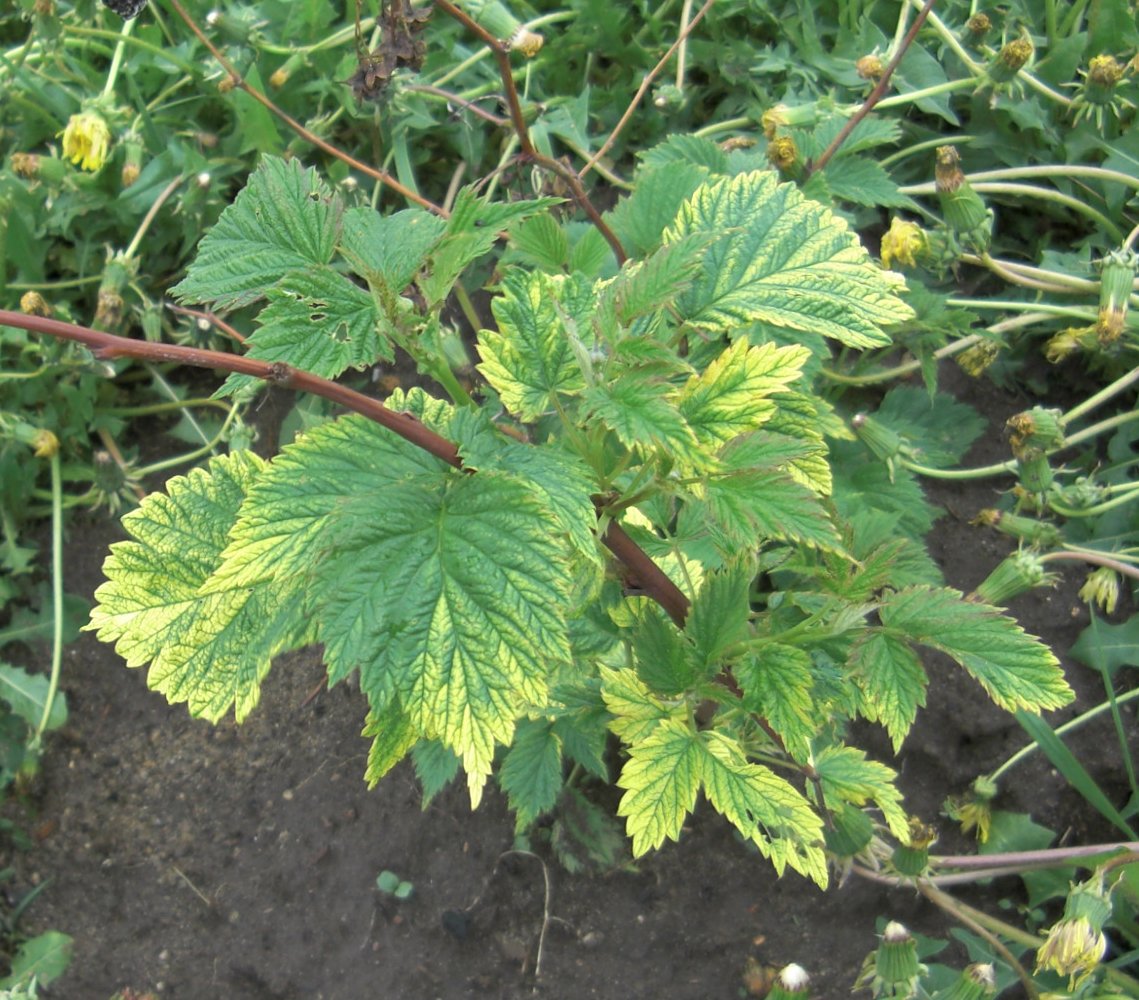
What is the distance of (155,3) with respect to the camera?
2.35 metres

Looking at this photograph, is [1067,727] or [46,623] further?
[46,623]

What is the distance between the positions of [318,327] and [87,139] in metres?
1.43

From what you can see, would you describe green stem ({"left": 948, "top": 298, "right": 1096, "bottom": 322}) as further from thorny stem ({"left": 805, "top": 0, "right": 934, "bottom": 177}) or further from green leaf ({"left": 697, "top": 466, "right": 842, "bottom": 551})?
green leaf ({"left": 697, "top": 466, "right": 842, "bottom": 551})

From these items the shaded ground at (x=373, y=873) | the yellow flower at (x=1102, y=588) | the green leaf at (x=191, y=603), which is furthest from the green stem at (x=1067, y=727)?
the green leaf at (x=191, y=603)

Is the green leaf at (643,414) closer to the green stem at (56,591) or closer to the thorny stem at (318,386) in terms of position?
the thorny stem at (318,386)

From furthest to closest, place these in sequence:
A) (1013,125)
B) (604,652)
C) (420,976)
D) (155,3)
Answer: (155,3) → (1013,125) → (420,976) → (604,652)

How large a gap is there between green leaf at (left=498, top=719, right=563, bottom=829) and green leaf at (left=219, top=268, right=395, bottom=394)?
0.69m

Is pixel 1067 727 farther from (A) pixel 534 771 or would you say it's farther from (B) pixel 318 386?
(B) pixel 318 386

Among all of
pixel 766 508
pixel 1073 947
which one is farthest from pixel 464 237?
pixel 1073 947

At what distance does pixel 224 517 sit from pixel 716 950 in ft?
3.59

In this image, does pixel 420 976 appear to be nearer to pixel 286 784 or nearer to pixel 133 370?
pixel 286 784

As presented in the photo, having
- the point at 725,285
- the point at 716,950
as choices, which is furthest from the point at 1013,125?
the point at 716,950

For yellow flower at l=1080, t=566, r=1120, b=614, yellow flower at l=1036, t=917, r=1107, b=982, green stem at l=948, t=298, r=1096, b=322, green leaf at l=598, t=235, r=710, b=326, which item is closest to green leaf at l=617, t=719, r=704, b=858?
green leaf at l=598, t=235, r=710, b=326

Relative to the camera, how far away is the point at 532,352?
39.4 inches
